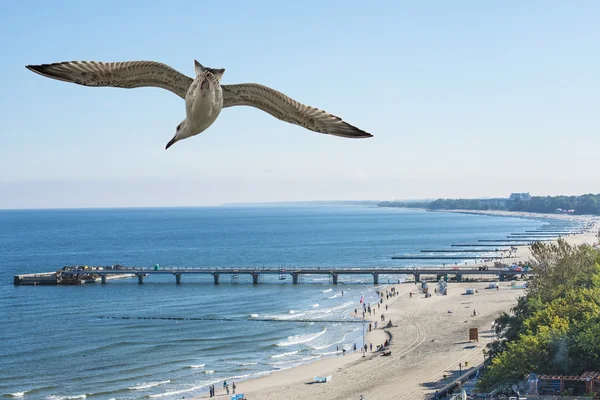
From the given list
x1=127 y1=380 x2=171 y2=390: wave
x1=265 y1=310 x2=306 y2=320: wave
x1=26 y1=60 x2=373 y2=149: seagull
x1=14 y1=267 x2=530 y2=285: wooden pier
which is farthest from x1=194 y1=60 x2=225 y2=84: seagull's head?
x1=14 y1=267 x2=530 y2=285: wooden pier

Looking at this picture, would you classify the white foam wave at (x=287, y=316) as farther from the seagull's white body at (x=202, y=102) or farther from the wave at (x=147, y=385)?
the seagull's white body at (x=202, y=102)

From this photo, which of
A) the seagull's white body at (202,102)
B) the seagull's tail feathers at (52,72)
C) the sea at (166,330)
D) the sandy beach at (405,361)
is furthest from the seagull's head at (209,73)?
the sea at (166,330)

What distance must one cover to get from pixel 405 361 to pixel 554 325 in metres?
15.7

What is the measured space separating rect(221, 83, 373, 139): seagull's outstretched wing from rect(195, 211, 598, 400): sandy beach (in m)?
36.3

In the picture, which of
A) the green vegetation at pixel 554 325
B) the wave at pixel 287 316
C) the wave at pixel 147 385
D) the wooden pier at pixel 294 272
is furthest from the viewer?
the wooden pier at pixel 294 272

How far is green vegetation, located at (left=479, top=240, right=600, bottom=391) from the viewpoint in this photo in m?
30.5

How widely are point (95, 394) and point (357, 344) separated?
21.2m

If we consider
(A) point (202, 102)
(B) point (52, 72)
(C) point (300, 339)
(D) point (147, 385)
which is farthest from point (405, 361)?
(A) point (202, 102)

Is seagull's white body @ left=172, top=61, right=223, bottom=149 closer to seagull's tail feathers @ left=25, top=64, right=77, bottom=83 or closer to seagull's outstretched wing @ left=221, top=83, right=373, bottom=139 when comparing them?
seagull's outstretched wing @ left=221, top=83, right=373, bottom=139

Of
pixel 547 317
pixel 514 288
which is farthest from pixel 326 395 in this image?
pixel 514 288

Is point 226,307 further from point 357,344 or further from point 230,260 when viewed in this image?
point 230,260

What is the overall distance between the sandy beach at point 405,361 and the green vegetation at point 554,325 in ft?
14.8

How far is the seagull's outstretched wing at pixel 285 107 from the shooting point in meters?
5.02

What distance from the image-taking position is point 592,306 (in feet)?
119
